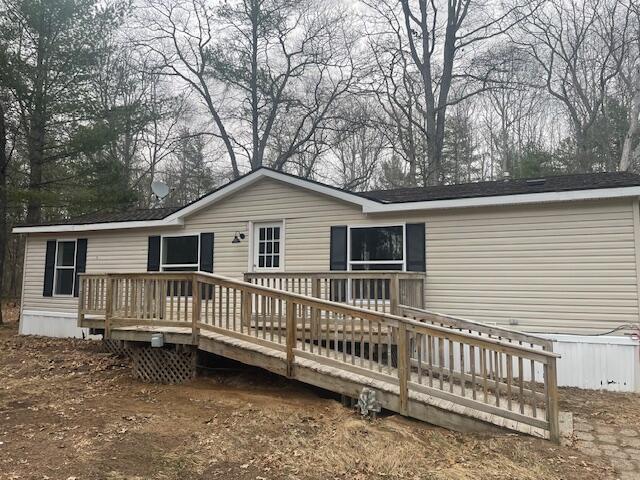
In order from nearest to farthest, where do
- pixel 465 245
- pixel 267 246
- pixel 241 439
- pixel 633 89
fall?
pixel 241 439 → pixel 465 245 → pixel 267 246 → pixel 633 89

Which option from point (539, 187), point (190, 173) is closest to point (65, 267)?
point (539, 187)

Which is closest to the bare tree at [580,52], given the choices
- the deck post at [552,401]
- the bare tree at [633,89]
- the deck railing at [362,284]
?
the bare tree at [633,89]

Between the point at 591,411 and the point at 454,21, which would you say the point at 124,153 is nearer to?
the point at 454,21

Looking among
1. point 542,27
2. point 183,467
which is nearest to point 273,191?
point 183,467

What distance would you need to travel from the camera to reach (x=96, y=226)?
11336mm

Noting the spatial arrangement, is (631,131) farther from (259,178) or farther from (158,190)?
(158,190)

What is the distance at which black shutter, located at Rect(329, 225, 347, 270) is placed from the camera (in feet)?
29.1

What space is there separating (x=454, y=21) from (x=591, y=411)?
17792 millimetres

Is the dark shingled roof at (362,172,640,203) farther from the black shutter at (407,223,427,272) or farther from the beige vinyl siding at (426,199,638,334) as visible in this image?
the black shutter at (407,223,427,272)

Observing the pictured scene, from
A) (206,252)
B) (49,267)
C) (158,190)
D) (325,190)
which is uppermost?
(158,190)

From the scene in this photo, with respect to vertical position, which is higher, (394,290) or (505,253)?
(505,253)

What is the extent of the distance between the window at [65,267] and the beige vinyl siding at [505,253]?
4676 mm

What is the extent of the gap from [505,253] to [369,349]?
3700 millimetres

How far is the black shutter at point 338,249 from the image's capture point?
887cm
